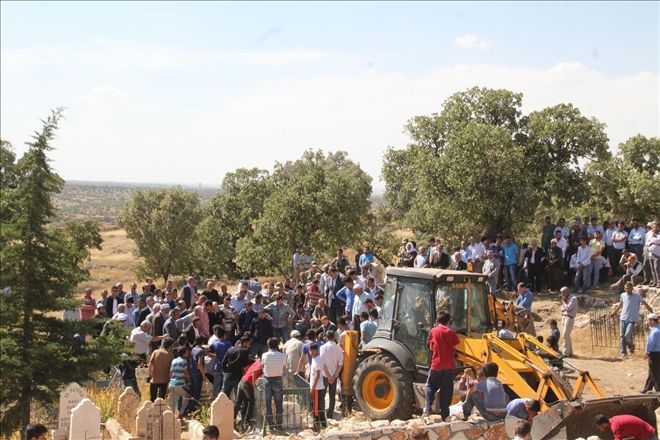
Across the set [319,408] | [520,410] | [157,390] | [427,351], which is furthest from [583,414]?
[157,390]

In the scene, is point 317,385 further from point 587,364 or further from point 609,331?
point 609,331

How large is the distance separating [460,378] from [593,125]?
1592cm

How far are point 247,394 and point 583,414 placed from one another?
5.41m

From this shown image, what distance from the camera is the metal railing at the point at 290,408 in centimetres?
1287

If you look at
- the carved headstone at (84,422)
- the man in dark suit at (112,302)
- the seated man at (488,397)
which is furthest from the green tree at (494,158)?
the carved headstone at (84,422)

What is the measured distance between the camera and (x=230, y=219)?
146ft

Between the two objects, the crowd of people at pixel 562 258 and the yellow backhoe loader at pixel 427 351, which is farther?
the crowd of people at pixel 562 258

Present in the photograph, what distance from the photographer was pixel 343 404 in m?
13.9

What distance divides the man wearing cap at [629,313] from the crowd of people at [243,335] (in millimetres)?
5214

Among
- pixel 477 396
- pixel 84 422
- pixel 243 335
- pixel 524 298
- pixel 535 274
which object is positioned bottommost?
pixel 84 422

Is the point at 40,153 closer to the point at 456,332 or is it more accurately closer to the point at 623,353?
the point at 456,332

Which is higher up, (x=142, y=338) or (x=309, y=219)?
(x=309, y=219)

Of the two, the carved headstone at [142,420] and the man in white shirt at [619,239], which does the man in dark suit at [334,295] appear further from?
the man in white shirt at [619,239]

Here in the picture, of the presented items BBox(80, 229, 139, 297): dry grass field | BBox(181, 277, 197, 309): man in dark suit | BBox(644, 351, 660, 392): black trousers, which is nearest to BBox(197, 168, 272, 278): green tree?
BBox(80, 229, 139, 297): dry grass field
